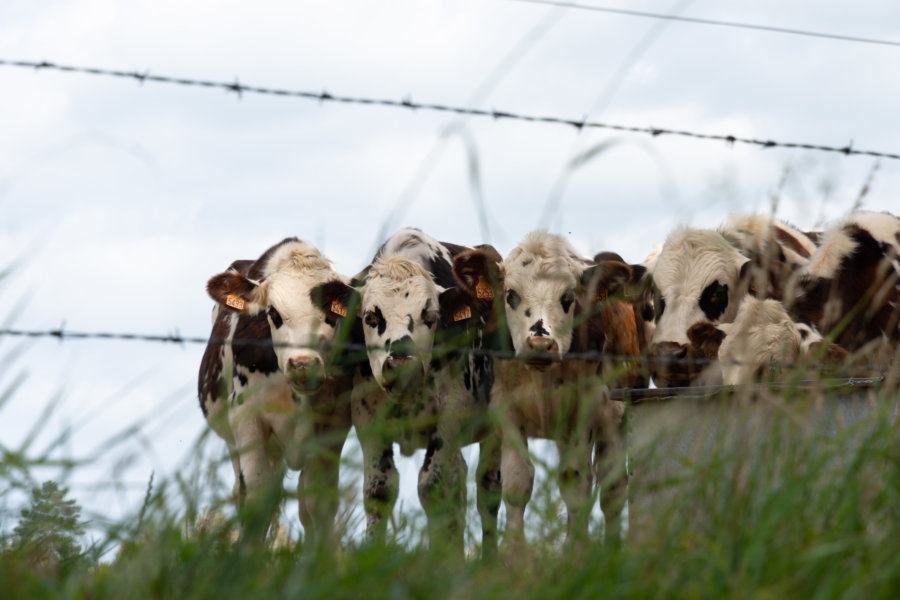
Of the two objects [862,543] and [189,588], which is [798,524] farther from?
[189,588]

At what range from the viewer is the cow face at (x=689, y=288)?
7875 millimetres

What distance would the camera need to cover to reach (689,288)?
835cm

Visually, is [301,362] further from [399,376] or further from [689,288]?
[689,288]

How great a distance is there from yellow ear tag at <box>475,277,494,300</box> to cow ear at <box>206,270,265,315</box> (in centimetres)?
159

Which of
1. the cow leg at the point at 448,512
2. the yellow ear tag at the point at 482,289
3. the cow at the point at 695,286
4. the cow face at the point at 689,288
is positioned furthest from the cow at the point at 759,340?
the cow leg at the point at 448,512

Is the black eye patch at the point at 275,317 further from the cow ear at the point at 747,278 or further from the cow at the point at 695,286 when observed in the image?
the cow ear at the point at 747,278

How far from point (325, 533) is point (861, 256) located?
633cm

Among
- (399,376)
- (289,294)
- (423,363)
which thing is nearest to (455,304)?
(423,363)

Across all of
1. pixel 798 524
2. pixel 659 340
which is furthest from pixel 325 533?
pixel 659 340

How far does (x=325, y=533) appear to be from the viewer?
2.89 meters

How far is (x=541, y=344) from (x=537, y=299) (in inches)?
22.7

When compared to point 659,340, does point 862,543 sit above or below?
below

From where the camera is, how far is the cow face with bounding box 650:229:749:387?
7.88m

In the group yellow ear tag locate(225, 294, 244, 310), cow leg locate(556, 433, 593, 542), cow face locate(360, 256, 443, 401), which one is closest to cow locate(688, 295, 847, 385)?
cow face locate(360, 256, 443, 401)
